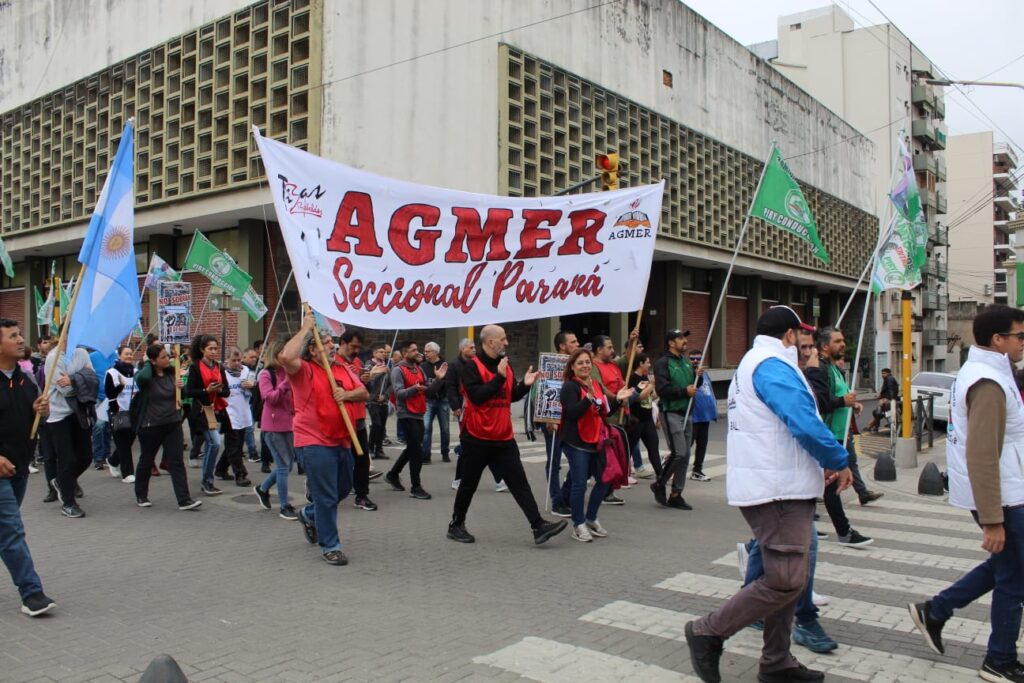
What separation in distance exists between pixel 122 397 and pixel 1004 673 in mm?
9844

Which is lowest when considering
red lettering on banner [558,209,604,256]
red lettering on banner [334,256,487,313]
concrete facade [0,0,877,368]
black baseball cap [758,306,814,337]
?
black baseball cap [758,306,814,337]

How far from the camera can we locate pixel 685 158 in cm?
2872

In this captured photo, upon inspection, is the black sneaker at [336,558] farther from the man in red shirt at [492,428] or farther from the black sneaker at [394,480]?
the black sneaker at [394,480]

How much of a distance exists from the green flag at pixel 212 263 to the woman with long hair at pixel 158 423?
554 cm

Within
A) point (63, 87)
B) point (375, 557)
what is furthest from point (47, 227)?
point (375, 557)

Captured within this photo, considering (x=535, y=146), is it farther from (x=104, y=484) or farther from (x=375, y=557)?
(x=375, y=557)

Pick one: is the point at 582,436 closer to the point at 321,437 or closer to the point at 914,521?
the point at 321,437

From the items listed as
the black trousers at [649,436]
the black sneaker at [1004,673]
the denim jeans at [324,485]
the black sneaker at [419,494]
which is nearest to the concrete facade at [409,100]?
the black sneaker at [419,494]

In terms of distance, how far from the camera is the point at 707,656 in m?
4.09

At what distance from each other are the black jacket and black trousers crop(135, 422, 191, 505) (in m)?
3.35

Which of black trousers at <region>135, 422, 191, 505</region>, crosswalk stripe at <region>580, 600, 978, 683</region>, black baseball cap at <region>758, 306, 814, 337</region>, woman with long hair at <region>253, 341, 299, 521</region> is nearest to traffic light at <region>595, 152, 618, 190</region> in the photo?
woman with long hair at <region>253, 341, 299, 521</region>

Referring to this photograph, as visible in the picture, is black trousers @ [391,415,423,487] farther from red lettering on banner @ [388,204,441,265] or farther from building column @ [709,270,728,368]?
building column @ [709,270,728,368]

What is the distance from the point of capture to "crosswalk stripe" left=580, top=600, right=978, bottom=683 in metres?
4.34

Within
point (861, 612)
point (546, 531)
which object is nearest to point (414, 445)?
point (546, 531)
